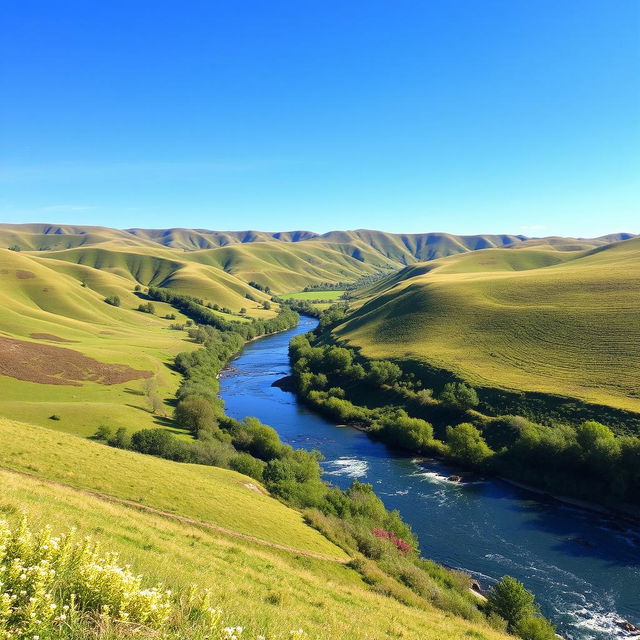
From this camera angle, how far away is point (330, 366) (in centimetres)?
10406

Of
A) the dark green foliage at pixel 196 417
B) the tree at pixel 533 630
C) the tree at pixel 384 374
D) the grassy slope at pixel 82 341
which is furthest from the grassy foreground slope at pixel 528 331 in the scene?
the grassy slope at pixel 82 341

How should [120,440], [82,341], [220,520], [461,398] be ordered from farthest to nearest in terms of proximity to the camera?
[82,341], [461,398], [120,440], [220,520]

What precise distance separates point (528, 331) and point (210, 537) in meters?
89.6

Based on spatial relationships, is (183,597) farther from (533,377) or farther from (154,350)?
(154,350)

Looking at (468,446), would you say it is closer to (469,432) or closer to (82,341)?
(469,432)

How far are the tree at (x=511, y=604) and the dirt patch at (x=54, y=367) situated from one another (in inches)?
2980

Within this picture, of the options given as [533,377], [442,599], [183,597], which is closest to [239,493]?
[442,599]

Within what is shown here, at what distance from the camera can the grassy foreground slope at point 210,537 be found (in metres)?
14.2

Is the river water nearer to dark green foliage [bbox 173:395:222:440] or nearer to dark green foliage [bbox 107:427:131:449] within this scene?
dark green foliage [bbox 173:395:222:440]

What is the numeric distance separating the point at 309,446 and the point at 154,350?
6721 cm

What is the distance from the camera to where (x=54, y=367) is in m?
81.9

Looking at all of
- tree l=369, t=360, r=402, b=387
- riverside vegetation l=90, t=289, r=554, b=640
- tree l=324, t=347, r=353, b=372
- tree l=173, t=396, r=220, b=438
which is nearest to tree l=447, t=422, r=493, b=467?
riverside vegetation l=90, t=289, r=554, b=640

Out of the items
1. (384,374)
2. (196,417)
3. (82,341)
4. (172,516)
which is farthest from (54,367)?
(172,516)

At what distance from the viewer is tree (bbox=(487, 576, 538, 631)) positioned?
95.3 ft
